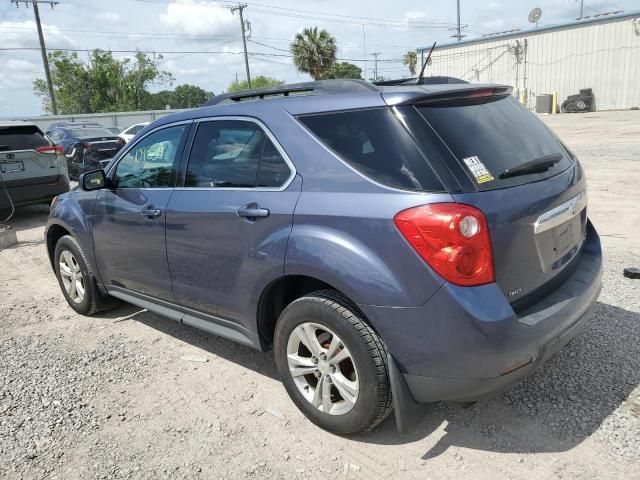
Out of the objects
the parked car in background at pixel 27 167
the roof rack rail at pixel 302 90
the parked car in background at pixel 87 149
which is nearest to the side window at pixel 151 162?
the roof rack rail at pixel 302 90

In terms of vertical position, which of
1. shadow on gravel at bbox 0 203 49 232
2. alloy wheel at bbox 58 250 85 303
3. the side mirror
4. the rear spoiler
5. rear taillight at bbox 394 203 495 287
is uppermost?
the rear spoiler

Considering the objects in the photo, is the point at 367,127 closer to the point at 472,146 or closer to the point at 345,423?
the point at 472,146

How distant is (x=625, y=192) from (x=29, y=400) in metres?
8.31

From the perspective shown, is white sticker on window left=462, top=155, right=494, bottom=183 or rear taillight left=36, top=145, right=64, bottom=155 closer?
white sticker on window left=462, top=155, right=494, bottom=183

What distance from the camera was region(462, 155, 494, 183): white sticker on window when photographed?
7.75 feet

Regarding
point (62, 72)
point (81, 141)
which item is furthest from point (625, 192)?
point (62, 72)

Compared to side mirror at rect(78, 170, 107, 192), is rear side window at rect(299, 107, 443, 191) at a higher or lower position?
higher

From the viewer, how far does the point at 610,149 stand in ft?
43.2

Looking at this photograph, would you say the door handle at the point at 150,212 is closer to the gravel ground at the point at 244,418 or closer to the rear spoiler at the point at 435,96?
the gravel ground at the point at 244,418

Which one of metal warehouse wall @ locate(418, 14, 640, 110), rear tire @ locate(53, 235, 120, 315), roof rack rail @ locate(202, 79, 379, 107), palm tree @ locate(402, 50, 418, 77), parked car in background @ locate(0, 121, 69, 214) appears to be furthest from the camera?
palm tree @ locate(402, 50, 418, 77)

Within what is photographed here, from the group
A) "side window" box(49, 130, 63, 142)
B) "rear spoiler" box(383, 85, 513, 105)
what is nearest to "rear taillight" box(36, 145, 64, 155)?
"side window" box(49, 130, 63, 142)

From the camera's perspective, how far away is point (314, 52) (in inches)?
1706

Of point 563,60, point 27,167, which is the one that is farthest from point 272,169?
point 563,60

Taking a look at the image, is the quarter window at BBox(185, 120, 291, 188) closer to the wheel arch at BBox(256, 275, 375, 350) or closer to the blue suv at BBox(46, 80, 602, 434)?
the blue suv at BBox(46, 80, 602, 434)
